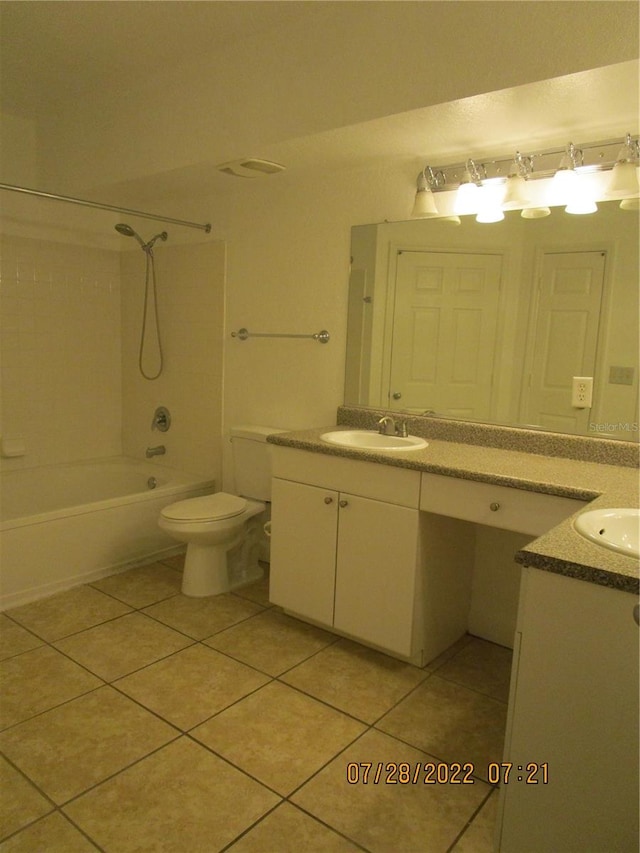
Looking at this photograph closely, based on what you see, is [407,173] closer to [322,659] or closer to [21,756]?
[322,659]

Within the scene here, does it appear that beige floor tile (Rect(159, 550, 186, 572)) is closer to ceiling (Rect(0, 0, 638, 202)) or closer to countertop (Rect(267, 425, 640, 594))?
countertop (Rect(267, 425, 640, 594))

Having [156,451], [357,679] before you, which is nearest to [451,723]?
[357,679]

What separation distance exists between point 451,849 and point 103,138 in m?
3.25

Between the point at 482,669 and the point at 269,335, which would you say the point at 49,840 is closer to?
the point at 482,669

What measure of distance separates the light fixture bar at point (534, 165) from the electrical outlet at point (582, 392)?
28.4 inches

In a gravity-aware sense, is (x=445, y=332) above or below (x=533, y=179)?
below

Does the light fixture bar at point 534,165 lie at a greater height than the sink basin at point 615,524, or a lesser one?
greater

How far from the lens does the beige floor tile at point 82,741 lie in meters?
1.61

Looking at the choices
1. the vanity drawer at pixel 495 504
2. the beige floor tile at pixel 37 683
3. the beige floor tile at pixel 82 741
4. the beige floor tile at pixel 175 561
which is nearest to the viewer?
the beige floor tile at pixel 82 741

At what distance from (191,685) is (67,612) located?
32.8 inches

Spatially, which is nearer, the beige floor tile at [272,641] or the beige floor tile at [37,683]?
the beige floor tile at [37,683]

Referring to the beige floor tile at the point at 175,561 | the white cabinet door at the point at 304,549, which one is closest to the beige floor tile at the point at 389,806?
the white cabinet door at the point at 304,549

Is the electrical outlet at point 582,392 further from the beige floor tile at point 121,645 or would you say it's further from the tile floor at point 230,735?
the beige floor tile at point 121,645

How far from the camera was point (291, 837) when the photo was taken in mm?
1439
